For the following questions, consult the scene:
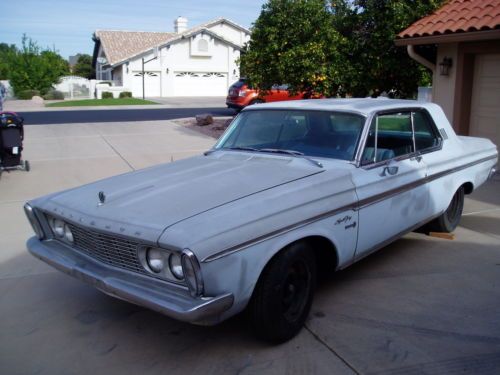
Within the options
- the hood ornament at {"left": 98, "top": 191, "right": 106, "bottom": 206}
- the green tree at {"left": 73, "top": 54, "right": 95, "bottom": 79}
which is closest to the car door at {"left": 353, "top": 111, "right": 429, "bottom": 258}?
the hood ornament at {"left": 98, "top": 191, "right": 106, "bottom": 206}

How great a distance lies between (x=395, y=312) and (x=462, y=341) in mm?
556

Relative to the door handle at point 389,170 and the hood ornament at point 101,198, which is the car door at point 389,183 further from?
the hood ornament at point 101,198

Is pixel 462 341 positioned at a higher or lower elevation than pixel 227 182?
lower

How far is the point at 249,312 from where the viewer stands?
337 cm

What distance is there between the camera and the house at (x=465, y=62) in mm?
8984

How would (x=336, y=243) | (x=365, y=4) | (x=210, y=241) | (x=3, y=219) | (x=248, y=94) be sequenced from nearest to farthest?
(x=210, y=241)
(x=336, y=243)
(x=3, y=219)
(x=365, y=4)
(x=248, y=94)

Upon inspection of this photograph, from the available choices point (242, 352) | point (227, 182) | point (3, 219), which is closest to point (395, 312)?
point (242, 352)

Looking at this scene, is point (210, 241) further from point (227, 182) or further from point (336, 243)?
point (336, 243)

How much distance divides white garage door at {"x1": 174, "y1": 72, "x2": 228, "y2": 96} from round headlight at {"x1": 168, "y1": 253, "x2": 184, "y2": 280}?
40.5 metres

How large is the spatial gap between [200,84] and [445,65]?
34.8 meters

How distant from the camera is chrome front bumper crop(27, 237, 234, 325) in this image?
9.62 ft

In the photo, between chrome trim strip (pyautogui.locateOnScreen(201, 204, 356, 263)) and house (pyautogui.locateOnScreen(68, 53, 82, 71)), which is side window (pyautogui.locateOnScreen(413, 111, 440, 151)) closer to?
chrome trim strip (pyautogui.locateOnScreen(201, 204, 356, 263))

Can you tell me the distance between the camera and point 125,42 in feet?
151

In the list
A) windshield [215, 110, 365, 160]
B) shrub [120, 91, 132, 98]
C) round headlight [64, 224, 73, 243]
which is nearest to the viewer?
round headlight [64, 224, 73, 243]
